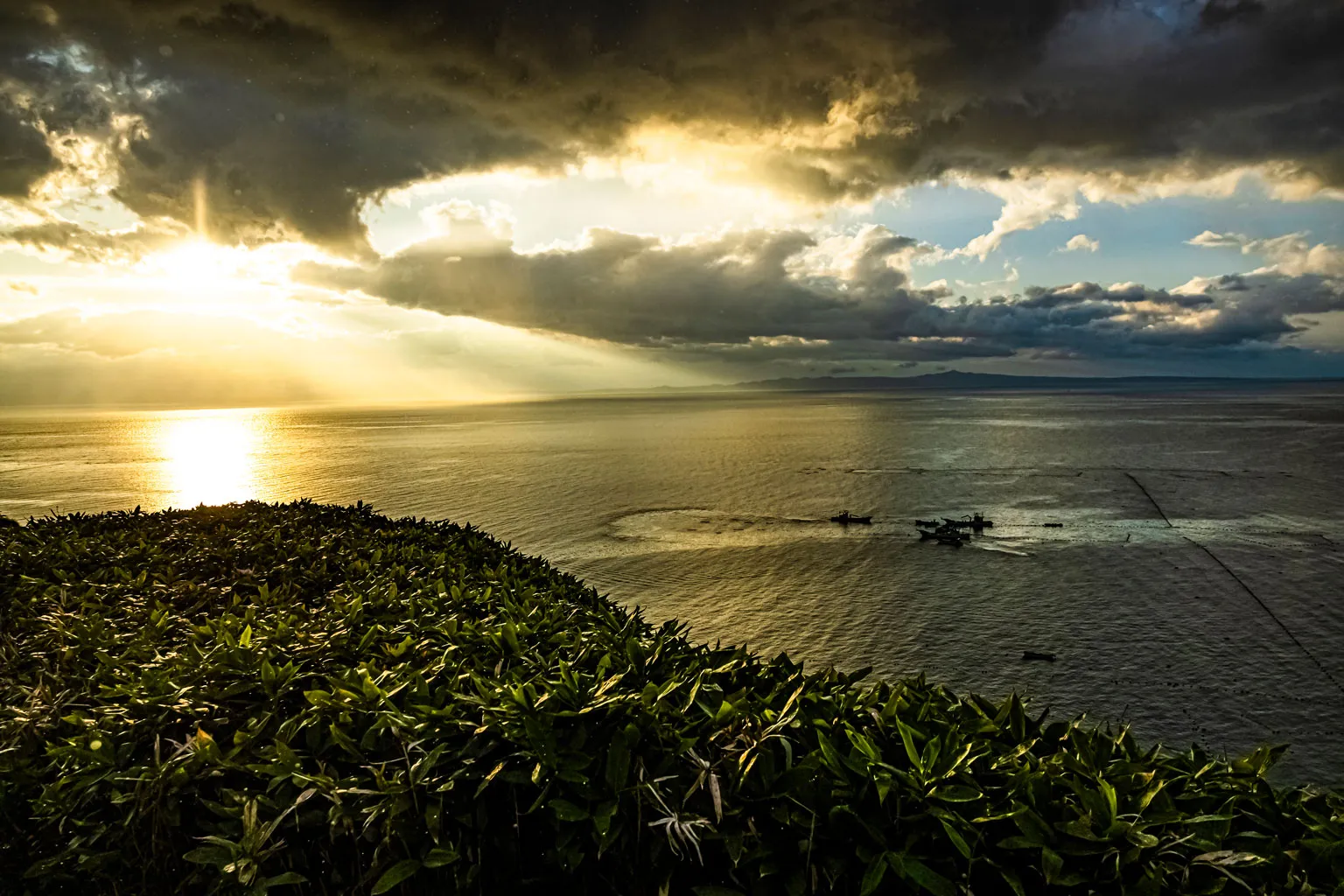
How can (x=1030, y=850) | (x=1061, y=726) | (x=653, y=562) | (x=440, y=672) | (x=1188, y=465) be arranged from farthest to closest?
1. (x=1188, y=465)
2. (x=653, y=562)
3. (x=440, y=672)
4. (x=1061, y=726)
5. (x=1030, y=850)

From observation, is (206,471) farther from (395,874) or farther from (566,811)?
(566,811)

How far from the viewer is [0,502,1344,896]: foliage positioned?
3.00m

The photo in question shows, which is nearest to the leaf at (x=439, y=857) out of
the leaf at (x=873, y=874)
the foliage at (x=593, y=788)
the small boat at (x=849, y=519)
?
the foliage at (x=593, y=788)

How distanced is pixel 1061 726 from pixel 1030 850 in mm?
1009

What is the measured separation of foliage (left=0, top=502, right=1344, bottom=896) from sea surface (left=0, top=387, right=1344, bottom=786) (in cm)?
1406

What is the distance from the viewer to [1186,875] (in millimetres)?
2785

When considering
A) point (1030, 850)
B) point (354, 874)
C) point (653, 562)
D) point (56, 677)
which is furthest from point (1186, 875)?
point (653, 562)

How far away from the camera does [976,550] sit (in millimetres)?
31656

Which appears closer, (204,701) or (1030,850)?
(1030,850)

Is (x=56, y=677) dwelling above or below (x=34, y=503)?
above

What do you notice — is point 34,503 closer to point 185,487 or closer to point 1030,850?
point 185,487

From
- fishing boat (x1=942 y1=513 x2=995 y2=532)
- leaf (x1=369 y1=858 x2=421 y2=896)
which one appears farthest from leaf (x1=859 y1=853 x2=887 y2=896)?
fishing boat (x1=942 y1=513 x2=995 y2=532)

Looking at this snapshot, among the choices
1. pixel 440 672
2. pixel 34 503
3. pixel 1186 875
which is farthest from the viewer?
pixel 34 503

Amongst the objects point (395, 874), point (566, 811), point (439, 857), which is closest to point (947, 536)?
point (566, 811)
